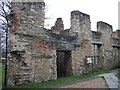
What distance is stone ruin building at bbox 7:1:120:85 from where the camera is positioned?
41.5 feet

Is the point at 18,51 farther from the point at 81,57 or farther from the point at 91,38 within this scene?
the point at 91,38

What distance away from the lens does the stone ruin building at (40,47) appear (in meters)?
12.6

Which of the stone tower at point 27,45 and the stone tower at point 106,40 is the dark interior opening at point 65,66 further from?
the stone tower at point 106,40

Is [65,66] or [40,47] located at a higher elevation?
[40,47]

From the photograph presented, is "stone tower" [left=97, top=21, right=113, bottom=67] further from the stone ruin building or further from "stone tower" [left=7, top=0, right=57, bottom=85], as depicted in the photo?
"stone tower" [left=7, top=0, right=57, bottom=85]

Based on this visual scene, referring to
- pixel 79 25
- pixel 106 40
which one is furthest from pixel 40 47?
pixel 106 40

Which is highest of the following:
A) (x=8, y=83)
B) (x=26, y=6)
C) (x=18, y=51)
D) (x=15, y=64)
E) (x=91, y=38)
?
(x=26, y=6)

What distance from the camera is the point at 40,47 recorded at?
44.6 ft

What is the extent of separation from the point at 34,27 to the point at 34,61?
2106mm

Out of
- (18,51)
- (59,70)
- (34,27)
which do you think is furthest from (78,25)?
(18,51)

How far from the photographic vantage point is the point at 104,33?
21828 millimetres

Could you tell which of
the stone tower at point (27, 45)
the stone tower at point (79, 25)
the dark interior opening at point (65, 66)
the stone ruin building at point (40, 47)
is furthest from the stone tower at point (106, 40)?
the stone tower at point (27, 45)

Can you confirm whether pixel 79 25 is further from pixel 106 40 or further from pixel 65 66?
pixel 106 40

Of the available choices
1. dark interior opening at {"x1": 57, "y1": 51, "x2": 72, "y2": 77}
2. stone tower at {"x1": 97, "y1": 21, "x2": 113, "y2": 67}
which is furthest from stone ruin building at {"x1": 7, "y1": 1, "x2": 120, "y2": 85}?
stone tower at {"x1": 97, "y1": 21, "x2": 113, "y2": 67}
